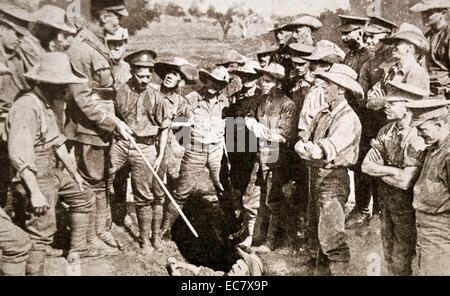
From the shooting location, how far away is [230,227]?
666cm

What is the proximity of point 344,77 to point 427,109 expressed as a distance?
2.80ft

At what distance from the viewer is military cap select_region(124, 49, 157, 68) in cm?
639

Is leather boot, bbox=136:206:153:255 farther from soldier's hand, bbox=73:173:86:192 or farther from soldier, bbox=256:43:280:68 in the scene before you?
soldier, bbox=256:43:280:68

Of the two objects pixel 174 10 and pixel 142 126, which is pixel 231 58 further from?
pixel 142 126

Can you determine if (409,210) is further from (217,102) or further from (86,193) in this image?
(86,193)

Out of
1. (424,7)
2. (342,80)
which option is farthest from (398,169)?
(424,7)

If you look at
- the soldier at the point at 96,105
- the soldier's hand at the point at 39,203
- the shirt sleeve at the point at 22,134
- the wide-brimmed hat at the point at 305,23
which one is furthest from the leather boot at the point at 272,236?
the shirt sleeve at the point at 22,134

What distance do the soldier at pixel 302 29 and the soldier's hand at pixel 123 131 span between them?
6.02 feet

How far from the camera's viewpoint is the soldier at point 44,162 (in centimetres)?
618

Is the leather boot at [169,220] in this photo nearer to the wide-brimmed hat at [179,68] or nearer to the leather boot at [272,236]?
the leather boot at [272,236]

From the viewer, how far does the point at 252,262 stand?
21.7 ft

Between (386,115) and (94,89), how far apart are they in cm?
281

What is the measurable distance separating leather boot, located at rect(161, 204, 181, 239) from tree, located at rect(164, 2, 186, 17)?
73.5 inches

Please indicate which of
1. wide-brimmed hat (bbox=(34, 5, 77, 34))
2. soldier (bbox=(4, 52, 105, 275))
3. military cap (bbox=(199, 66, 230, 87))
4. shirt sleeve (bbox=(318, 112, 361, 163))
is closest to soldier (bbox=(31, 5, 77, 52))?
wide-brimmed hat (bbox=(34, 5, 77, 34))
